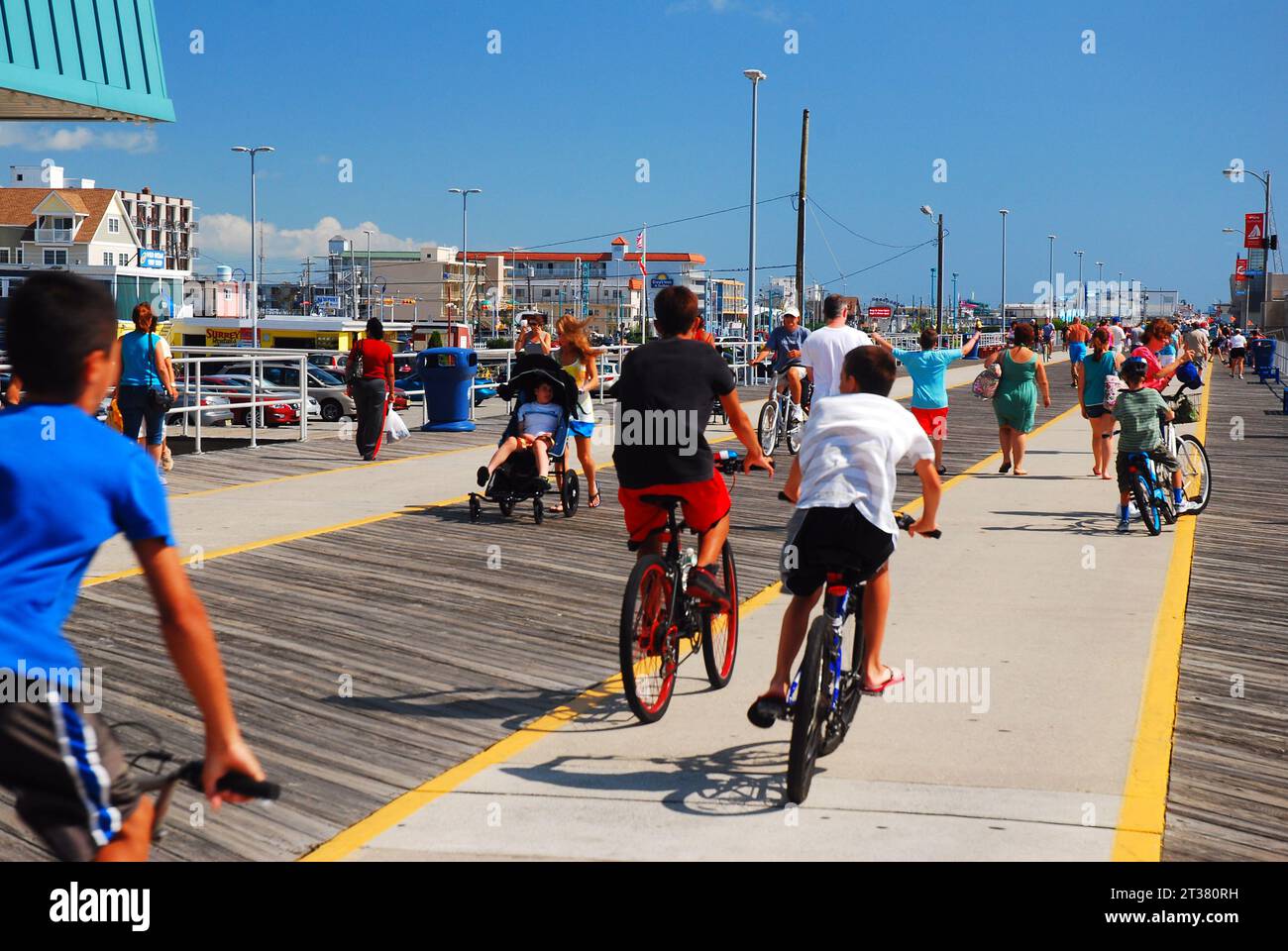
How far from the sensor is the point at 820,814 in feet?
16.5

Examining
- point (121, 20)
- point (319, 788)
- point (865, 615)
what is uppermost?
point (121, 20)

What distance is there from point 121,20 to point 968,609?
980 centimetres

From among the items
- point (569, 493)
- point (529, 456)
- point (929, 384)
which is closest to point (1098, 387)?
point (929, 384)

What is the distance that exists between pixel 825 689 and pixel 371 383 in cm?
1350

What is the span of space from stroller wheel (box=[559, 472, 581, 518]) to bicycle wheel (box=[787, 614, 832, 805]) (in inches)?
308

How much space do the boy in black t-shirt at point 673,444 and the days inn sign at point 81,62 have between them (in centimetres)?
785

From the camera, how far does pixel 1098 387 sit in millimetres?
16078

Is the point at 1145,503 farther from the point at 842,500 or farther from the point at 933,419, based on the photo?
the point at 842,500

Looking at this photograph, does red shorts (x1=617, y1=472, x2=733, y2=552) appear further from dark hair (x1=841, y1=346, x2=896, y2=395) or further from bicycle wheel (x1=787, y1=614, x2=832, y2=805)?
bicycle wheel (x1=787, y1=614, x2=832, y2=805)

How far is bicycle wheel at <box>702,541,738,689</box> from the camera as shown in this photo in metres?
6.88

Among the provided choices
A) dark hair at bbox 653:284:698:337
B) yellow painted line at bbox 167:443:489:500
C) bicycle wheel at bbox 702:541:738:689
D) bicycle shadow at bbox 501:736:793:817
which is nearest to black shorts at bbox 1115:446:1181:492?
bicycle wheel at bbox 702:541:738:689
